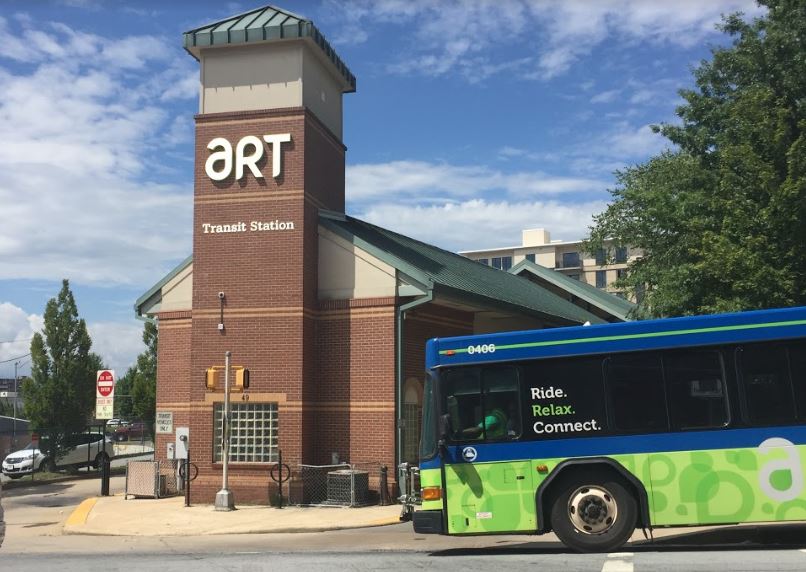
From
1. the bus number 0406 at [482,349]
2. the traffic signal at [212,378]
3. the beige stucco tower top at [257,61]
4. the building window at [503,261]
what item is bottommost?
the bus number 0406 at [482,349]

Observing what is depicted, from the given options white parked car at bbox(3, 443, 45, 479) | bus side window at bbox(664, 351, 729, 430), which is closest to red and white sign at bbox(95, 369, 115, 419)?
white parked car at bbox(3, 443, 45, 479)

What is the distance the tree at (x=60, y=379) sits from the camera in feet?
95.2

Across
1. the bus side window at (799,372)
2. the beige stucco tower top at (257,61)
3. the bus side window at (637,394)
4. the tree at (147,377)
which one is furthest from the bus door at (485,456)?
the tree at (147,377)

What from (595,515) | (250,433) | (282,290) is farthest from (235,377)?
(595,515)

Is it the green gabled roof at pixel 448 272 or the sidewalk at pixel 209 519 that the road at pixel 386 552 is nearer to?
the sidewalk at pixel 209 519

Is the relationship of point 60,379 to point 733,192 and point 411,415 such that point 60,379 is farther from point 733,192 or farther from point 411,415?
point 733,192

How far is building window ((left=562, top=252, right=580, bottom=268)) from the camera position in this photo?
339 feet

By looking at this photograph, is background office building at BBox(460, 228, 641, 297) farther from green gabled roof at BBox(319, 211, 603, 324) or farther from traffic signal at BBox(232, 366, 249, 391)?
traffic signal at BBox(232, 366, 249, 391)

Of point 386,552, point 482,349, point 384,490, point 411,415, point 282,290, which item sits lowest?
point 386,552

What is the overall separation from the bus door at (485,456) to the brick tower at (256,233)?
8.78 meters

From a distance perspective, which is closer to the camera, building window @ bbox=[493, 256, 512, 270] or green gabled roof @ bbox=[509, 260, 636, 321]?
green gabled roof @ bbox=[509, 260, 636, 321]

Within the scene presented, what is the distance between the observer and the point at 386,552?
36.2ft

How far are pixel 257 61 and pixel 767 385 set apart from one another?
14.4 m

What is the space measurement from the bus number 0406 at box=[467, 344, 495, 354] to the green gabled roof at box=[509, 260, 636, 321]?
71.5 ft
